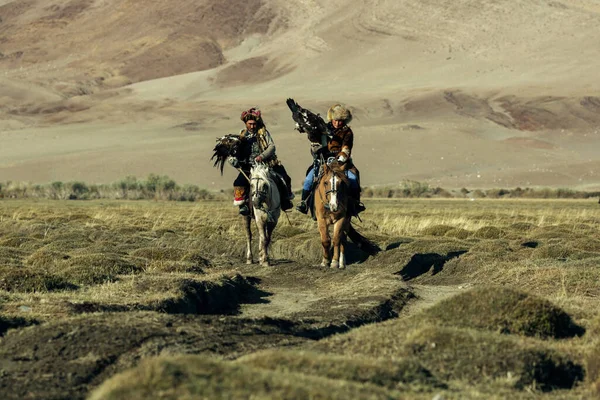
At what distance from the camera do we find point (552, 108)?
6609 inches

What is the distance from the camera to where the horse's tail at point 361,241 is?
62.9 ft

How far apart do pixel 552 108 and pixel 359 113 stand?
28.6m

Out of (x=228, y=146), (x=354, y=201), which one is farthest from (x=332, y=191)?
(x=228, y=146)

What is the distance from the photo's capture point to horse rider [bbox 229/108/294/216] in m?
19.7

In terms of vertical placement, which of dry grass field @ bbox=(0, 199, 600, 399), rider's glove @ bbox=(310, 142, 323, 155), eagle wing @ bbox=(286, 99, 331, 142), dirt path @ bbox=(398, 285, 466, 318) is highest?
eagle wing @ bbox=(286, 99, 331, 142)

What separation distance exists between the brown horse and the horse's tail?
55 cm

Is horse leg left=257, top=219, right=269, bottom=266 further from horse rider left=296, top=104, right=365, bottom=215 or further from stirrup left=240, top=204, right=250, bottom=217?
horse rider left=296, top=104, right=365, bottom=215

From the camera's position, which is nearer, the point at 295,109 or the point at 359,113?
the point at 295,109

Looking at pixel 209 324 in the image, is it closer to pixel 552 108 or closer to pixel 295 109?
pixel 295 109

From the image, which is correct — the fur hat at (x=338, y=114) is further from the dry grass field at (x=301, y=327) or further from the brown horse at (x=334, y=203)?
the dry grass field at (x=301, y=327)

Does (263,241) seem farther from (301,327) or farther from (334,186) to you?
(301,327)

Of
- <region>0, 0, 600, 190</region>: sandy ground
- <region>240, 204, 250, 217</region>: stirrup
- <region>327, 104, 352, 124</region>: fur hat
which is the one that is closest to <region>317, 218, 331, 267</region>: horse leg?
<region>240, 204, 250, 217</region>: stirrup

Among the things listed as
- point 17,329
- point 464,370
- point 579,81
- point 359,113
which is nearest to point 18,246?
point 17,329

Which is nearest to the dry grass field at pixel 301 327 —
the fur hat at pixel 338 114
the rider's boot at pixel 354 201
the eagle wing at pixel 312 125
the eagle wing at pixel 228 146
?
the rider's boot at pixel 354 201
